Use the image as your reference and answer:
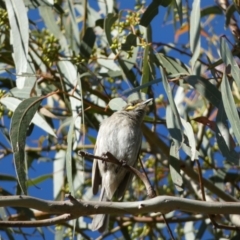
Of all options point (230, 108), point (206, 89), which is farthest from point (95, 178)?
point (230, 108)

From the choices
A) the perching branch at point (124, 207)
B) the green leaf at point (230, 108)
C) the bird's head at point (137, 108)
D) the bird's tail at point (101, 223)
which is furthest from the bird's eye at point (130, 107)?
the perching branch at point (124, 207)

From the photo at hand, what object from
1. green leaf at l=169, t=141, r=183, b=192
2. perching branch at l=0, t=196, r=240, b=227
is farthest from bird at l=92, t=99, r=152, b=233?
perching branch at l=0, t=196, r=240, b=227

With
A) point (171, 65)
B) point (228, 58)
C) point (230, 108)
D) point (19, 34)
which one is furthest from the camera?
point (171, 65)

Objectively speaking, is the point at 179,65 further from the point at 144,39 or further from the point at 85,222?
the point at 85,222

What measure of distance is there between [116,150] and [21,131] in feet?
3.18

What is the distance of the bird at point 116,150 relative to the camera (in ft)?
12.2

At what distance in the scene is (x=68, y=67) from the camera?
12.6 feet

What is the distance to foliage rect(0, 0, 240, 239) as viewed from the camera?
299cm

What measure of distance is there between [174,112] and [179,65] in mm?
664

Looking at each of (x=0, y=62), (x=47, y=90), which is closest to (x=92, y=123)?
(x=47, y=90)

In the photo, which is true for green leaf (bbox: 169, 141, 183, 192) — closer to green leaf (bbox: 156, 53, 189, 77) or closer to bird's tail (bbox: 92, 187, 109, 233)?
green leaf (bbox: 156, 53, 189, 77)

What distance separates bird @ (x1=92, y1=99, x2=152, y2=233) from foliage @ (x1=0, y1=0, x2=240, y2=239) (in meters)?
0.10

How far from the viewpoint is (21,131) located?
2871mm

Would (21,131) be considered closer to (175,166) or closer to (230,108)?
(175,166)
